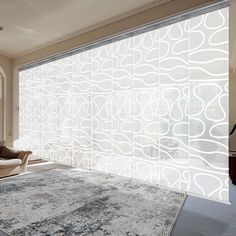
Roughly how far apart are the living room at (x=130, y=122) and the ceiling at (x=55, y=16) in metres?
0.03

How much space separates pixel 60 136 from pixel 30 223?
3.84m

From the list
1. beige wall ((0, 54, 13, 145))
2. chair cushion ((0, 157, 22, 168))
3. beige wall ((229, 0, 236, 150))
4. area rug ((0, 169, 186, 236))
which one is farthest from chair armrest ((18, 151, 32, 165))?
beige wall ((229, 0, 236, 150))

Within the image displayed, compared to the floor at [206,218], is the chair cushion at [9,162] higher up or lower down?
higher up

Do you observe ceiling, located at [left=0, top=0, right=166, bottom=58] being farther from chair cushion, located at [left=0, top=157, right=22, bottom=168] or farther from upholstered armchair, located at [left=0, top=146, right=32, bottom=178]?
chair cushion, located at [left=0, top=157, right=22, bottom=168]

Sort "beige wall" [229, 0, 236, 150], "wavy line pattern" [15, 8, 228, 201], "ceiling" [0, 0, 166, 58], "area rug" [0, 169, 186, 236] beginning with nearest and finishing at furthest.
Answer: "area rug" [0, 169, 186, 236] → "beige wall" [229, 0, 236, 150] → "wavy line pattern" [15, 8, 228, 201] → "ceiling" [0, 0, 166, 58]

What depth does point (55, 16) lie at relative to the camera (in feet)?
16.6

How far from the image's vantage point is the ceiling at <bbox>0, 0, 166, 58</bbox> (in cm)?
451

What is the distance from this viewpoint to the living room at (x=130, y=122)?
2.98 metres

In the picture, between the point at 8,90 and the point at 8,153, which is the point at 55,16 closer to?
the point at 8,153

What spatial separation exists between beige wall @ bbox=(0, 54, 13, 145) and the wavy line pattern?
2.22 m

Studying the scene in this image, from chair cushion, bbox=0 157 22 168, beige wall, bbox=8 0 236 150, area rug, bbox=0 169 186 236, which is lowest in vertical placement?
area rug, bbox=0 169 186 236

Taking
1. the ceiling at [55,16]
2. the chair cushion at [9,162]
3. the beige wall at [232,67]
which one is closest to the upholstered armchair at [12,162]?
the chair cushion at [9,162]

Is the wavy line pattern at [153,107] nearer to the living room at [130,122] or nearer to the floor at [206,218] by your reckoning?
the living room at [130,122]

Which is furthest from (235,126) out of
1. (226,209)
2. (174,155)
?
(226,209)
